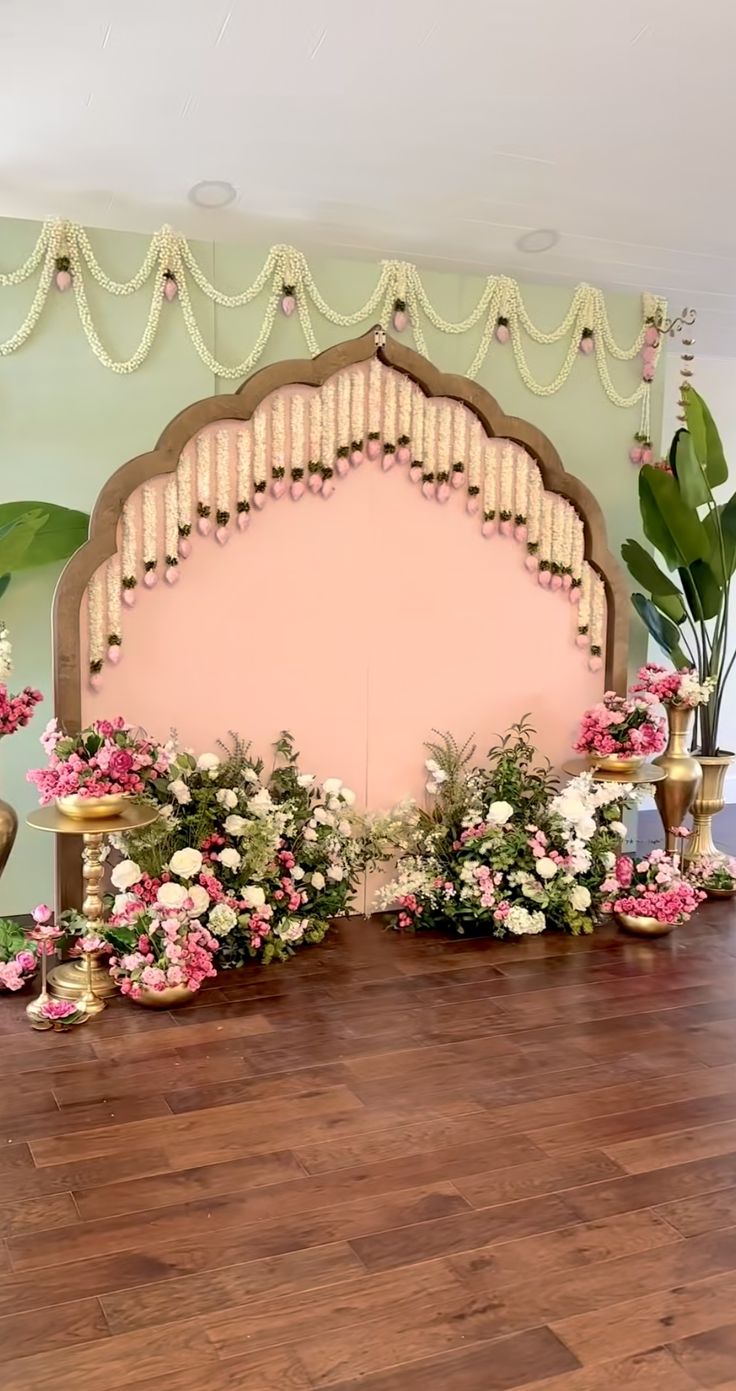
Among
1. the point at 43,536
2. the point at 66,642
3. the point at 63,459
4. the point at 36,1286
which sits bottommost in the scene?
the point at 36,1286

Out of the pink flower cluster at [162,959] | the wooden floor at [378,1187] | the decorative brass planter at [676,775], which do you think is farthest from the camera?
the decorative brass planter at [676,775]

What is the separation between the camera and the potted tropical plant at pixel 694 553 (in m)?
4.65

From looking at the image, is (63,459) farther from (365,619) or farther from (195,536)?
(365,619)

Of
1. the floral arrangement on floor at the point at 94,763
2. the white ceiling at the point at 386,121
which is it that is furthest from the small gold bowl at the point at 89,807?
the white ceiling at the point at 386,121

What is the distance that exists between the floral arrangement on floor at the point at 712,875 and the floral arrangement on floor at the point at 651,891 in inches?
12.6

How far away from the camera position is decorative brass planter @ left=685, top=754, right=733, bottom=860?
487 cm

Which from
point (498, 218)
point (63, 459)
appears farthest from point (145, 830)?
point (498, 218)

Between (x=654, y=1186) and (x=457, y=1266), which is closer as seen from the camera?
(x=457, y=1266)

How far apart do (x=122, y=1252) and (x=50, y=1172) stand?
36 centimetres

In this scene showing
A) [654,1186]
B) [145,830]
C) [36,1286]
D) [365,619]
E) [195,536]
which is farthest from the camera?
[365,619]

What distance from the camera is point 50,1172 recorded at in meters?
2.59

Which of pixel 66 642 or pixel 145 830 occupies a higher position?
pixel 66 642

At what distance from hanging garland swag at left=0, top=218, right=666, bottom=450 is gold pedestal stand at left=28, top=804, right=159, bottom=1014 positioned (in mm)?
1660

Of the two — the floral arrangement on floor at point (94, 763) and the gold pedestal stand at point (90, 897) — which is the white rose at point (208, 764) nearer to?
the floral arrangement on floor at point (94, 763)
